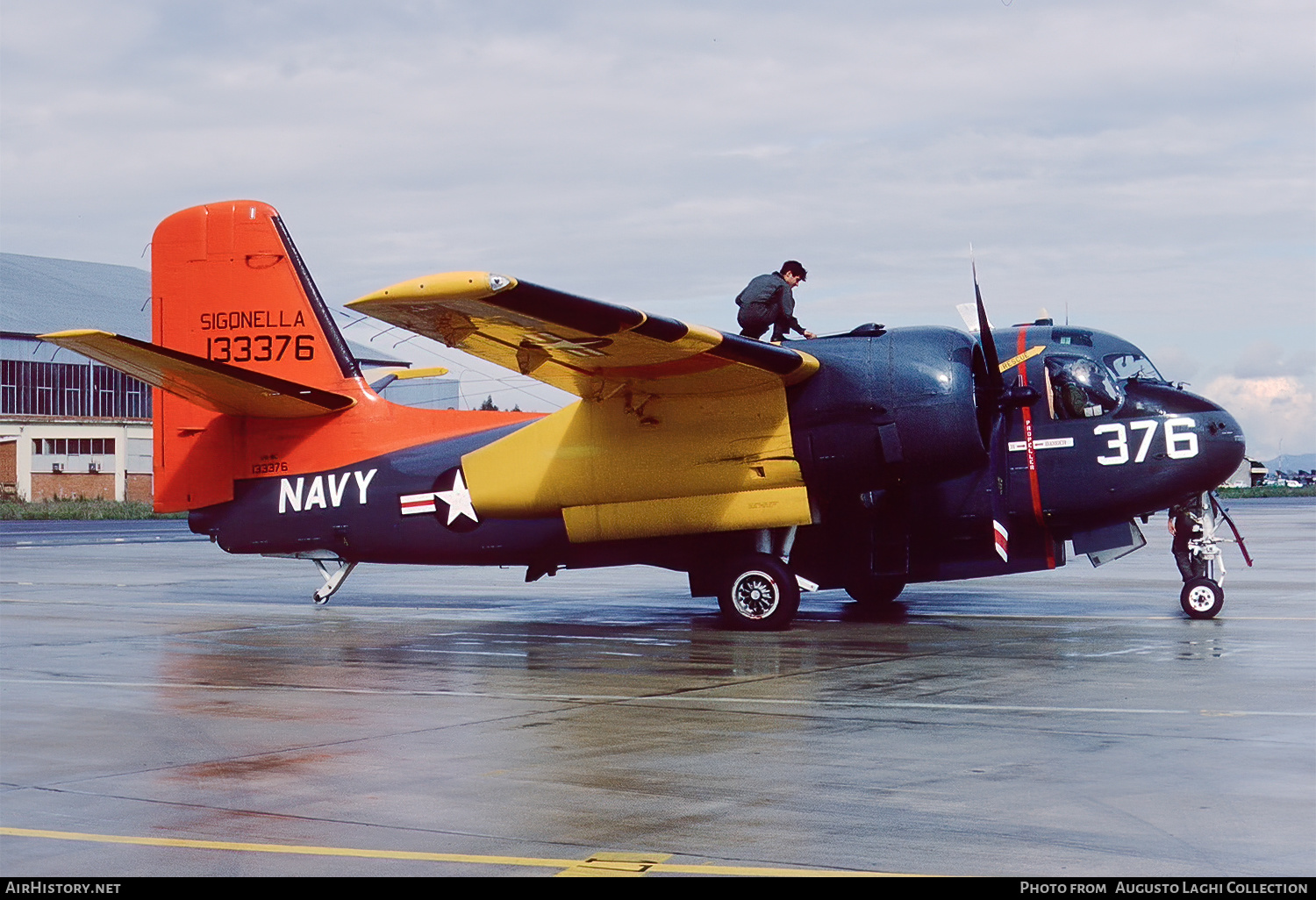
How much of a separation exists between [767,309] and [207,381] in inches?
268

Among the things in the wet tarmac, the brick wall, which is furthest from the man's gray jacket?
the brick wall

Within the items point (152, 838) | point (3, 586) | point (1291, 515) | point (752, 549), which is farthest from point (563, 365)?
point (1291, 515)

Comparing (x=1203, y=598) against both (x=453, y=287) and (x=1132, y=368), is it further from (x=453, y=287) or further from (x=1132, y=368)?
(x=453, y=287)

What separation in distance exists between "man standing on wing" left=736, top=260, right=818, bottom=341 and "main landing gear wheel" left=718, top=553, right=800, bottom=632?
2718 mm

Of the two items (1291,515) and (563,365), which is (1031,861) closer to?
(563,365)

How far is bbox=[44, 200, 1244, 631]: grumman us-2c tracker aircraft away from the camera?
52.6 ft

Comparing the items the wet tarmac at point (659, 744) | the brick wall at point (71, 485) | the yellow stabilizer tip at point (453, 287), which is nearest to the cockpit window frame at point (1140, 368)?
the wet tarmac at point (659, 744)

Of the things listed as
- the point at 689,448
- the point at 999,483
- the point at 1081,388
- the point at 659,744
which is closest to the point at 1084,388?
the point at 1081,388

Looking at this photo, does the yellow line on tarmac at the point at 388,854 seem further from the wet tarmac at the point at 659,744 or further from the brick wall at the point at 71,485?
the brick wall at the point at 71,485

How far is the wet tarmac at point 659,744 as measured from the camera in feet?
21.1

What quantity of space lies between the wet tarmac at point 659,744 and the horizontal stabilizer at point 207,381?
278cm

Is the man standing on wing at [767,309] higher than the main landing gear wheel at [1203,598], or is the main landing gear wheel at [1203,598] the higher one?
the man standing on wing at [767,309]

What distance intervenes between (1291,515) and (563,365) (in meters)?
47.6
